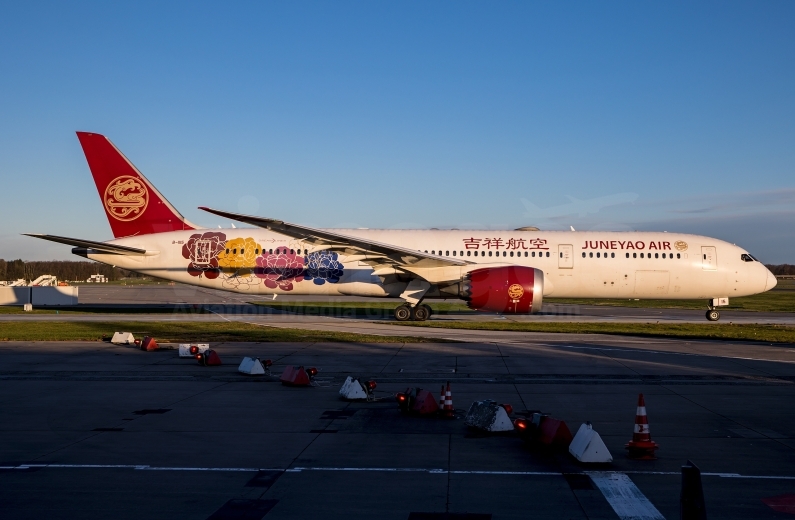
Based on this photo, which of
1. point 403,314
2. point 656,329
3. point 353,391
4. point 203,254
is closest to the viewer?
point 353,391

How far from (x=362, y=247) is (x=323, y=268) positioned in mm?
3574

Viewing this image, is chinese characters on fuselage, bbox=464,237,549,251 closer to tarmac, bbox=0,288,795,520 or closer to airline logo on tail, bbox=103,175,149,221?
tarmac, bbox=0,288,795,520

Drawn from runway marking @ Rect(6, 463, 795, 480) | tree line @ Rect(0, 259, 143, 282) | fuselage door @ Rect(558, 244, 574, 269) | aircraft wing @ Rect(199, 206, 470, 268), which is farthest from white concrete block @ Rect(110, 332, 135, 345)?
tree line @ Rect(0, 259, 143, 282)

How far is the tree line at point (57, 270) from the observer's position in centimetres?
9462

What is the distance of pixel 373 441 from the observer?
317 inches

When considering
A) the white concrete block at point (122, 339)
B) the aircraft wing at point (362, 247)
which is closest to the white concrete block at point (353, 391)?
the white concrete block at point (122, 339)

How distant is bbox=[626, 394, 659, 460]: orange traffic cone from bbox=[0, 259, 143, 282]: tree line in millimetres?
89826

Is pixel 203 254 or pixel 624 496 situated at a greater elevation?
pixel 203 254

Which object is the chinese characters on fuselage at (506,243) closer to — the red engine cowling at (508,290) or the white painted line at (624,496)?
the red engine cowling at (508,290)

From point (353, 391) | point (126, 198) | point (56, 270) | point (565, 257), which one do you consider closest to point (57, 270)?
point (56, 270)

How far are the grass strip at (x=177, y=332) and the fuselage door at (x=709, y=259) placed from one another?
14326mm

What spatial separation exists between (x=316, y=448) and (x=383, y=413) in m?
2.21

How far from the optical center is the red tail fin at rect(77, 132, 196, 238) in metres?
27.8

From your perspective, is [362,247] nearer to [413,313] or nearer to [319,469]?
[413,313]
